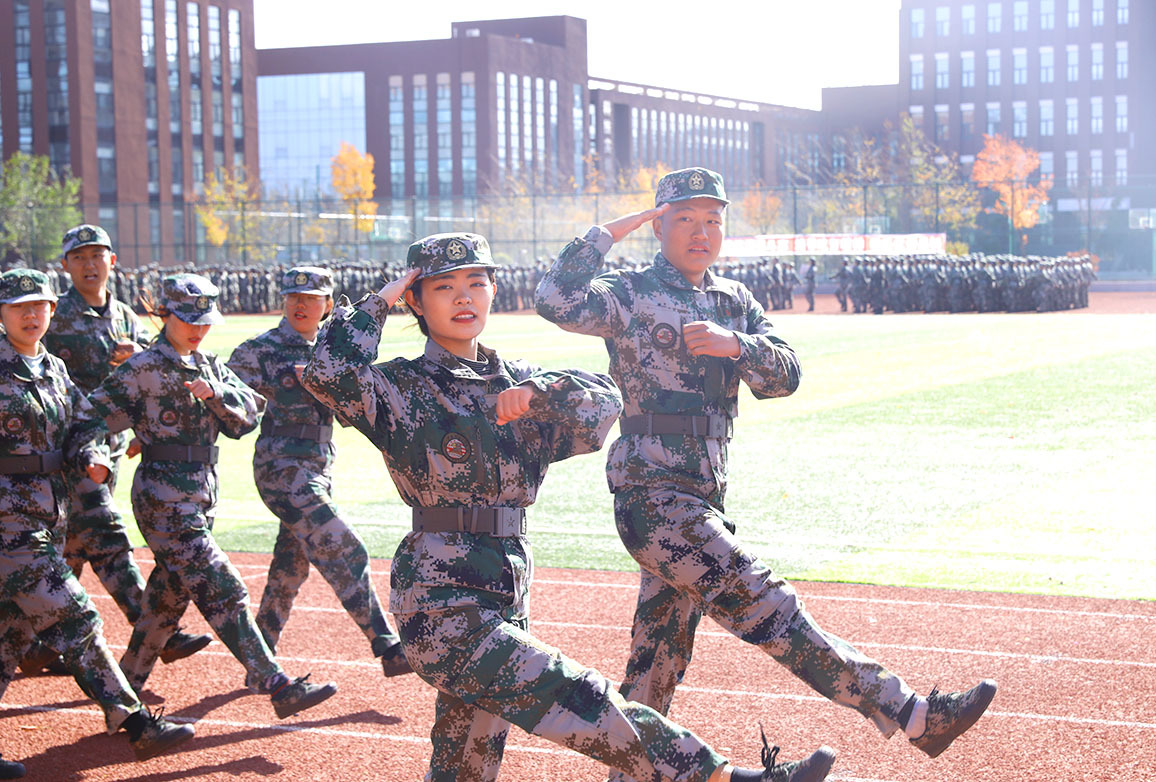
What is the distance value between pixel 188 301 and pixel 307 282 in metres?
0.89

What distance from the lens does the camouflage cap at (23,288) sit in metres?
6.17

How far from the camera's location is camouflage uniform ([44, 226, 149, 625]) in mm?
7281

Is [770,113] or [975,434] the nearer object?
[975,434]

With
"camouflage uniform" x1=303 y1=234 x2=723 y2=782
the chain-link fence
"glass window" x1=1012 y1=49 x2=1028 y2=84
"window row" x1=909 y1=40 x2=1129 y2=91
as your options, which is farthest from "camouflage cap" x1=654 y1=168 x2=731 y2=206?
"glass window" x1=1012 y1=49 x2=1028 y2=84

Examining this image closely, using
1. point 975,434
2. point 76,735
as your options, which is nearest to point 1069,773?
point 76,735

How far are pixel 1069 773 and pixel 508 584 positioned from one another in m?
2.64

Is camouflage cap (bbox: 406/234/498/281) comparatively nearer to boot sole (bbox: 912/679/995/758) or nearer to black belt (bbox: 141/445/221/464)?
boot sole (bbox: 912/679/995/758)

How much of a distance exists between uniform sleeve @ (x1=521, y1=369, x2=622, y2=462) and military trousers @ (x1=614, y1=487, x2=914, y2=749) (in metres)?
0.88

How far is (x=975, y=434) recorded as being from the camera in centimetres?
1622

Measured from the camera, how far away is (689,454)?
520 cm

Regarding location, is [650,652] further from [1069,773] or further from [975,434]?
[975,434]

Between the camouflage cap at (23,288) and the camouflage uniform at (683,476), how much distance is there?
2343mm

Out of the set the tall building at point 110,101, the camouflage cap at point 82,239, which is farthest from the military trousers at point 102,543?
the tall building at point 110,101

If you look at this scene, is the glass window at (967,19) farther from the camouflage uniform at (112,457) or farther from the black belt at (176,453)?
the black belt at (176,453)
